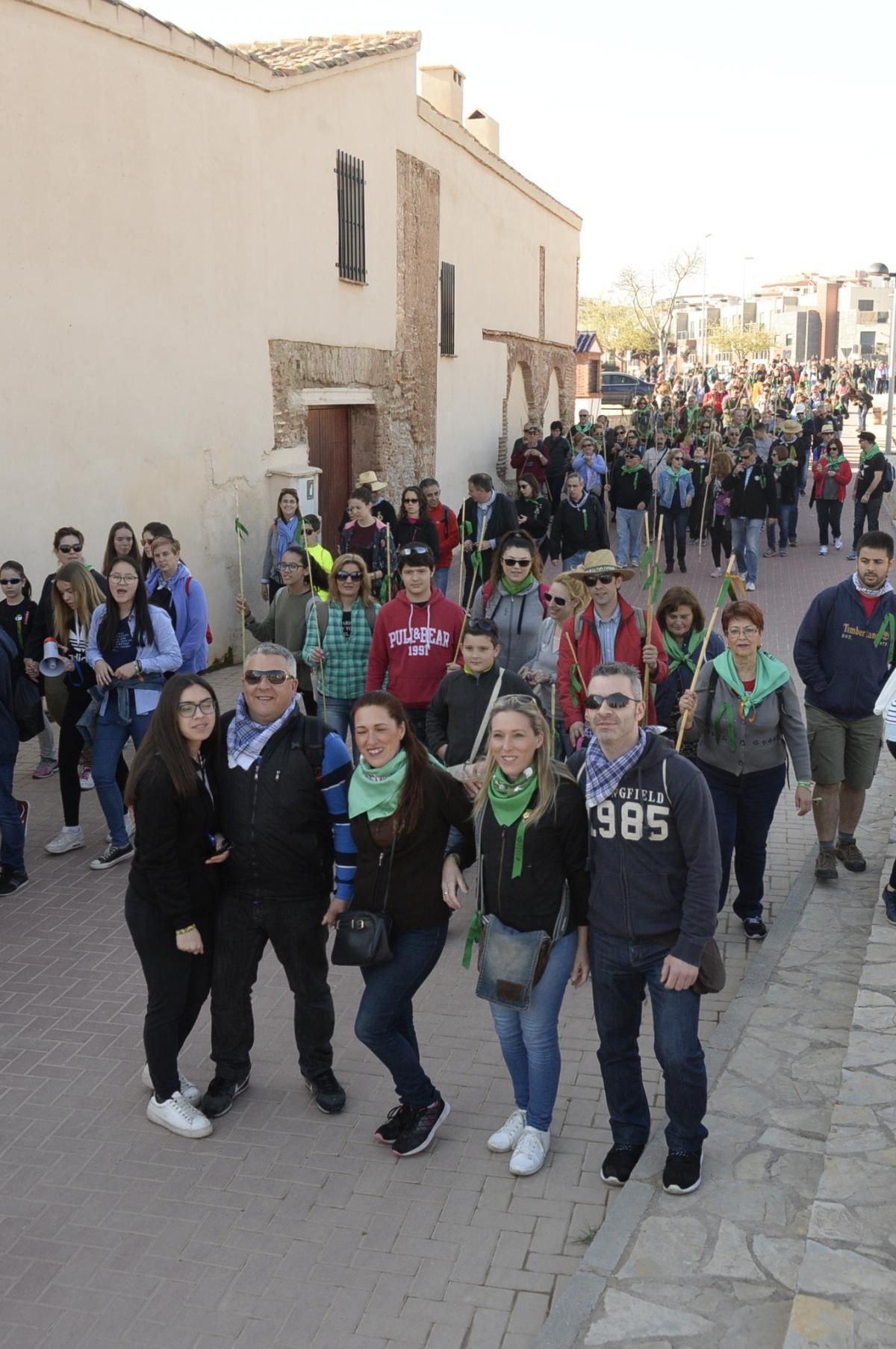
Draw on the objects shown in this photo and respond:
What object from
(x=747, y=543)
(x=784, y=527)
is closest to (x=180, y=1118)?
(x=747, y=543)

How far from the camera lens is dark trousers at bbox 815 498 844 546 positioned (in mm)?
18641

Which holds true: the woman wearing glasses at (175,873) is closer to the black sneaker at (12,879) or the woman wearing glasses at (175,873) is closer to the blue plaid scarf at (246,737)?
the blue plaid scarf at (246,737)

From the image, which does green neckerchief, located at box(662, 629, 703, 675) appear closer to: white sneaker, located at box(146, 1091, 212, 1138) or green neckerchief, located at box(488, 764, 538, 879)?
green neckerchief, located at box(488, 764, 538, 879)

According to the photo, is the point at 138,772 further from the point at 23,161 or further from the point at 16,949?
the point at 23,161

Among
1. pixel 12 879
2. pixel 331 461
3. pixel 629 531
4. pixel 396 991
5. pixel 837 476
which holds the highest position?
pixel 331 461

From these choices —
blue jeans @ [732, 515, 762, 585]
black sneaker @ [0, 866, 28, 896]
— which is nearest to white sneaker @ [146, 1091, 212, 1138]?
black sneaker @ [0, 866, 28, 896]

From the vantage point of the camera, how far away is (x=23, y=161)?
9391mm

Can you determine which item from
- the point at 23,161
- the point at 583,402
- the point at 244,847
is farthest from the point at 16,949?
the point at 583,402

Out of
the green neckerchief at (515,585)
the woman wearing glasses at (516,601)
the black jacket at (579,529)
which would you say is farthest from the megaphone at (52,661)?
the black jacket at (579,529)

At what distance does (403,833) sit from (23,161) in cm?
730

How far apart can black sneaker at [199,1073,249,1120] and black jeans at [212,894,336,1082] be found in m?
0.03

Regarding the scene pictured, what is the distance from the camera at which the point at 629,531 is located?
17.0m

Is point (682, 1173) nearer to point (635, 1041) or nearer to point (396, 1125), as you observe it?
point (635, 1041)

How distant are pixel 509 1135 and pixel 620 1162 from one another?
0.43 meters
